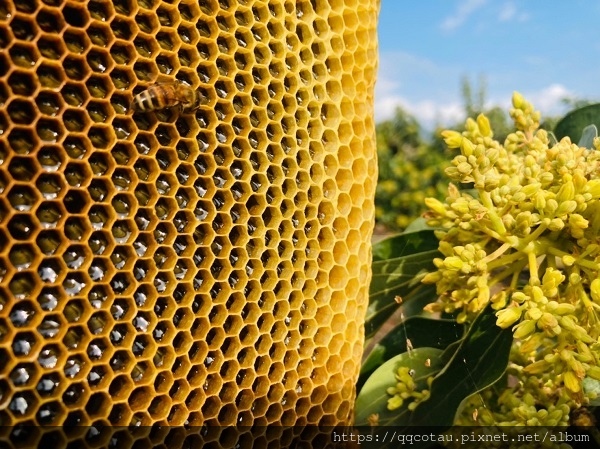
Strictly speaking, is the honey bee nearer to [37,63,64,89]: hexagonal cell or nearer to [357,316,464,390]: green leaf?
[37,63,64,89]: hexagonal cell

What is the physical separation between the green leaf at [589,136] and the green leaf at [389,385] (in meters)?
0.48

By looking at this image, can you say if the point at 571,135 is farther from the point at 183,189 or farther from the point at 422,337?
the point at 183,189

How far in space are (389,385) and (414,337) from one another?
6.4 inches

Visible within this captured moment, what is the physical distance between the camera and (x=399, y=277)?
4.06 ft

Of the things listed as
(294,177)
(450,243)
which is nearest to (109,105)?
(294,177)

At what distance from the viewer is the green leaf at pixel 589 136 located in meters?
1.14

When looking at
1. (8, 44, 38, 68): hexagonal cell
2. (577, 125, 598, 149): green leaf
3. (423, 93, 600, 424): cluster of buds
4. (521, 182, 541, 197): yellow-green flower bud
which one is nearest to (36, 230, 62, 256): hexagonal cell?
(8, 44, 38, 68): hexagonal cell

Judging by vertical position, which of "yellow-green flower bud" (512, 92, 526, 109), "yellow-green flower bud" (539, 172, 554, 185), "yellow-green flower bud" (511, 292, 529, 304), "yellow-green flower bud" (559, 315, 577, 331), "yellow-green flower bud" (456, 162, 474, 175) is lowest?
"yellow-green flower bud" (559, 315, 577, 331)

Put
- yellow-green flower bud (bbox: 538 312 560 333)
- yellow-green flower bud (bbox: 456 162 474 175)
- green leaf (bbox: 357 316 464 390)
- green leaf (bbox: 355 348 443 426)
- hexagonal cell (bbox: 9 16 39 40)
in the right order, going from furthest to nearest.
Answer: green leaf (bbox: 357 316 464 390)
green leaf (bbox: 355 348 443 426)
yellow-green flower bud (bbox: 456 162 474 175)
yellow-green flower bud (bbox: 538 312 560 333)
hexagonal cell (bbox: 9 16 39 40)

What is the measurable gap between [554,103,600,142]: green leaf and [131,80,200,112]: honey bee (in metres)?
0.82

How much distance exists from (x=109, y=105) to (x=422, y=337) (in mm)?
738

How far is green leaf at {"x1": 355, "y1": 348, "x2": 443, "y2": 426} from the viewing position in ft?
3.50

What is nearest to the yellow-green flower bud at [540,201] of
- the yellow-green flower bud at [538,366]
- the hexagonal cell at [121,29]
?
the yellow-green flower bud at [538,366]

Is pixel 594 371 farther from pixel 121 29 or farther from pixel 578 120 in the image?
pixel 121 29
